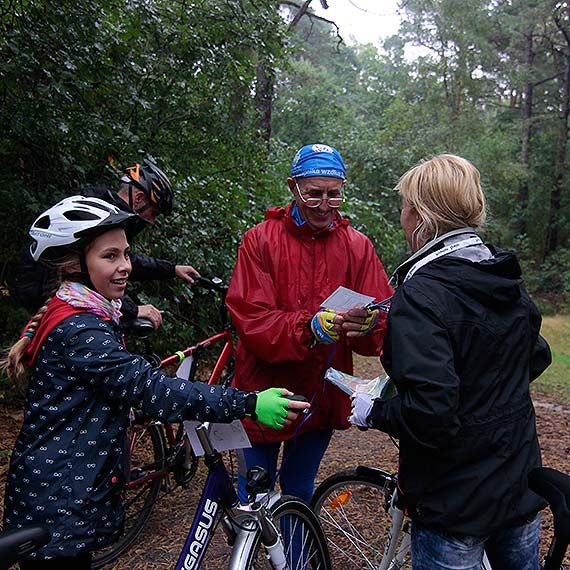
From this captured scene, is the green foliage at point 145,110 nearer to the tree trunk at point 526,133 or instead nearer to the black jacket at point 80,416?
the black jacket at point 80,416

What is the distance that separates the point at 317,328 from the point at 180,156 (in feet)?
13.0

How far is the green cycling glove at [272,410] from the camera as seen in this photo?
1.81 metres

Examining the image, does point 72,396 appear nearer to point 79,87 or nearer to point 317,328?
point 317,328

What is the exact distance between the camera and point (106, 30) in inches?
164

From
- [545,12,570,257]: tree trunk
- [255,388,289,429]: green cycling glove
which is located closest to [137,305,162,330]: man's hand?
[255,388,289,429]: green cycling glove

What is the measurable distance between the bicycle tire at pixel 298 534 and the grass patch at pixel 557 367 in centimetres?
590

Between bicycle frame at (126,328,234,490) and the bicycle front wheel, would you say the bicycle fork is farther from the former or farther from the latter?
bicycle frame at (126,328,234,490)

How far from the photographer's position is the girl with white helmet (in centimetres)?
178

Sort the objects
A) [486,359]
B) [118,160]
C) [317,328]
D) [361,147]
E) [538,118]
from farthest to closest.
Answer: [538,118] → [361,147] → [118,160] → [317,328] → [486,359]

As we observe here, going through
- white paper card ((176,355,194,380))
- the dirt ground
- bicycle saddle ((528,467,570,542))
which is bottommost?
the dirt ground

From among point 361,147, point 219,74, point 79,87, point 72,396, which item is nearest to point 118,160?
point 79,87

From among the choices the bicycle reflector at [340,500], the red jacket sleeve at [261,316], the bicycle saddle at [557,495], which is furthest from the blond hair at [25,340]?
the bicycle reflector at [340,500]

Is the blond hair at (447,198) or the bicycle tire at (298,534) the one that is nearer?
the blond hair at (447,198)

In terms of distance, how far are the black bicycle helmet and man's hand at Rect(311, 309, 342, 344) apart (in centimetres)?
158
